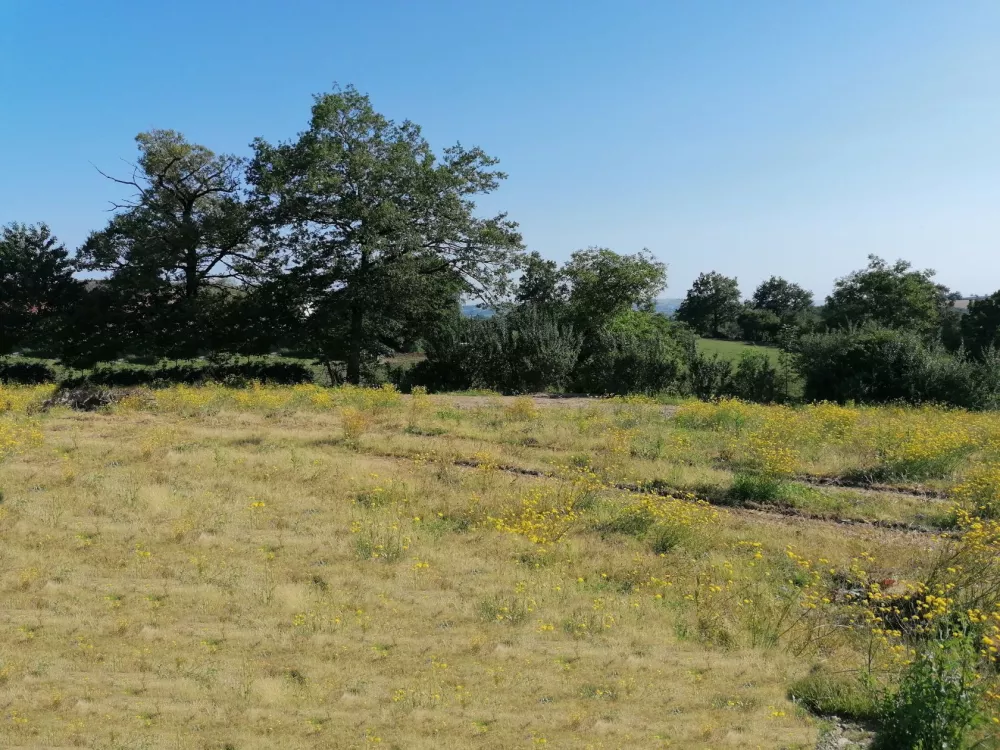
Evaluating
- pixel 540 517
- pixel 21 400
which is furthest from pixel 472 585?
pixel 21 400

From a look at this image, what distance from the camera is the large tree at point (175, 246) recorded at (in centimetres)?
2158

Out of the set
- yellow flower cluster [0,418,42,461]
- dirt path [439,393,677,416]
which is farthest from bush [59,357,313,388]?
yellow flower cluster [0,418,42,461]

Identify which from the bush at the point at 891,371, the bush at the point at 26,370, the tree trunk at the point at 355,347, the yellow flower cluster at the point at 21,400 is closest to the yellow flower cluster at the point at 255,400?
the yellow flower cluster at the point at 21,400

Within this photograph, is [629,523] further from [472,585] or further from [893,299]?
[893,299]

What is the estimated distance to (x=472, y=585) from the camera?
563 cm

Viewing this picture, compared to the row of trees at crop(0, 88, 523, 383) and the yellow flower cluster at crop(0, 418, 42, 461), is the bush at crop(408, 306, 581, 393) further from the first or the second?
the yellow flower cluster at crop(0, 418, 42, 461)

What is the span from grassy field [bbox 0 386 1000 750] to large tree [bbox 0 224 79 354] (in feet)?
52.0

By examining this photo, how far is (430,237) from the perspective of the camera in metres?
22.4

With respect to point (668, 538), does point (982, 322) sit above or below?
above

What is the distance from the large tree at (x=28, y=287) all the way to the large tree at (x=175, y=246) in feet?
8.19

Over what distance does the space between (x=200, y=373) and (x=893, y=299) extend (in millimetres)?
34231

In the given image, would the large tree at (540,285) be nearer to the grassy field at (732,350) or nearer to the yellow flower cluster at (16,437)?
the grassy field at (732,350)

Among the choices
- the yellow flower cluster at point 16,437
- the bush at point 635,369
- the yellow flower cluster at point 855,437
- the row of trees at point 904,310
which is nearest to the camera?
the yellow flower cluster at point 16,437

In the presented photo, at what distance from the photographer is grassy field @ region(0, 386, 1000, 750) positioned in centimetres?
389
